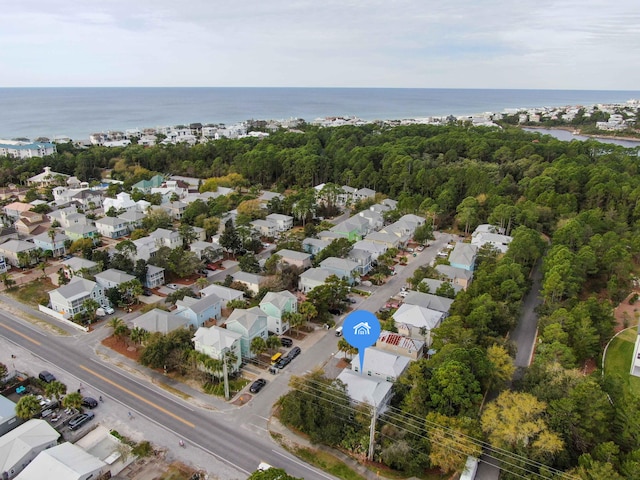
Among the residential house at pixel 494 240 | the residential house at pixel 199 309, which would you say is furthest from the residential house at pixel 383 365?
the residential house at pixel 494 240

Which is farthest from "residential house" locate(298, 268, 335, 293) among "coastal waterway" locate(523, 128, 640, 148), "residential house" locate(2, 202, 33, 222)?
"coastal waterway" locate(523, 128, 640, 148)

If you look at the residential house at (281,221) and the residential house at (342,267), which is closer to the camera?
the residential house at (342,267)

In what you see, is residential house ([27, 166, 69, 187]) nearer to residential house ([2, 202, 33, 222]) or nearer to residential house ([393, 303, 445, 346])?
residential house ([2, 202, 33, 222])

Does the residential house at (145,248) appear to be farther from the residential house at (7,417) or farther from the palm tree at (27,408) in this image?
the palm tree at (27,408)

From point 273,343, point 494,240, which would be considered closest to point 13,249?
point 273,343

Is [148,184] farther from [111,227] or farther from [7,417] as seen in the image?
[7,417]
